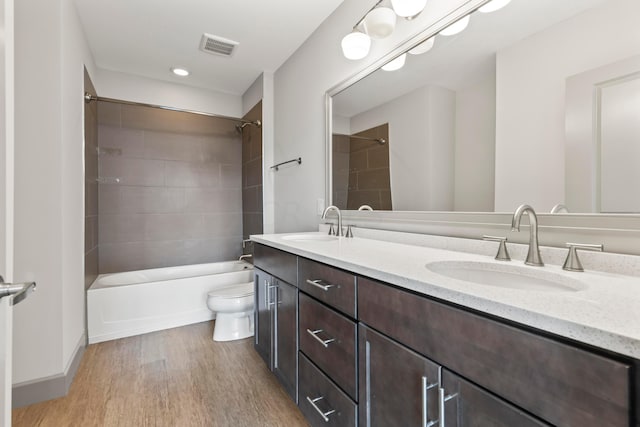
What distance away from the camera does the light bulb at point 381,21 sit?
1557 mm

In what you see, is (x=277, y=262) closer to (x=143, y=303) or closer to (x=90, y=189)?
(x=143, y=303)

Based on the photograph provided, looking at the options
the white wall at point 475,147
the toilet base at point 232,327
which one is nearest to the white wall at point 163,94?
the toilet base at point 232,327

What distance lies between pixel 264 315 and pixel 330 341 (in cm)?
75

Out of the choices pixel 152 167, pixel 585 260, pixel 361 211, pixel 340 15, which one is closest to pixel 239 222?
pixel 152 167

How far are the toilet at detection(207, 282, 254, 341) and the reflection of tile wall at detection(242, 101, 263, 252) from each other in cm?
90

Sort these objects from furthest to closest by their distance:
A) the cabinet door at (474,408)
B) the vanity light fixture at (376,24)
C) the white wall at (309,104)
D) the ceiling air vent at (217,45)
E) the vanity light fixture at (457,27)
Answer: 1. the ceiling air vent at (217,45)
2. the white wall at (309,104)
3. the vanity light fixture at (376,24)
4. the vanity light fixture at (457,27)
5. the cabinet door at (474,408)

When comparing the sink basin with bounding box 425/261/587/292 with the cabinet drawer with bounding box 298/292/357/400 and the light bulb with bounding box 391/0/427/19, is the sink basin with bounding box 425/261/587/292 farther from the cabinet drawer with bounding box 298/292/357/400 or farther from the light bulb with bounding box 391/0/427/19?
the light bulb with bounding box 391/0/427/19

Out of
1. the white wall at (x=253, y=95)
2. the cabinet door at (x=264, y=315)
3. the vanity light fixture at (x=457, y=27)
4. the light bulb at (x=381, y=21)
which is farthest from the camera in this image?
the white wall at (x=253, y=95)

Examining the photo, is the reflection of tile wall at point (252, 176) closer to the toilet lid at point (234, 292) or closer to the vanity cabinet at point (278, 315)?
the toilet lid at point (234, 292)

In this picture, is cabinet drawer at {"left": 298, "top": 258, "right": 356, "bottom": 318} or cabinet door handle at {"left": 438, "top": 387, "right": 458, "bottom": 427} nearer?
cabinet door handle at {"left": 438, "top": 387, "right": 458, "bottom": 427}

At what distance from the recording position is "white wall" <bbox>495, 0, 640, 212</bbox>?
904 millimetres

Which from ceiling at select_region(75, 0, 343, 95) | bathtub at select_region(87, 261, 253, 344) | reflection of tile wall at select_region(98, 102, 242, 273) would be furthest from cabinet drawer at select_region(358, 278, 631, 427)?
reflection of tile wall at select_region(98, 102, 242, 273)

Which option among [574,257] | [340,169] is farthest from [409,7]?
[574,257]

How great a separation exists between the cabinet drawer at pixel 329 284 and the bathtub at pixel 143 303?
1739 mm
